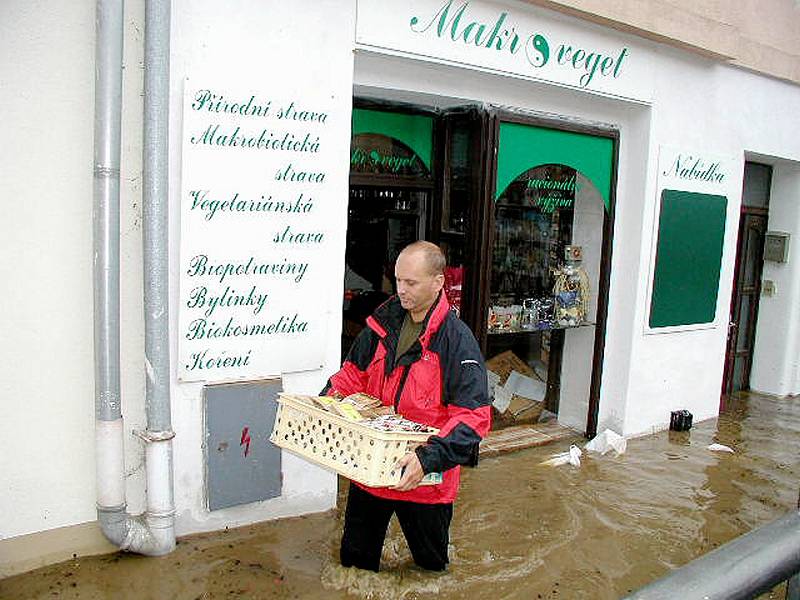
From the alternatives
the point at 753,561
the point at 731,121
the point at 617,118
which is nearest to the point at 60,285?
the point at 753,561

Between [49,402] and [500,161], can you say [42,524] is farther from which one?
[500,161]

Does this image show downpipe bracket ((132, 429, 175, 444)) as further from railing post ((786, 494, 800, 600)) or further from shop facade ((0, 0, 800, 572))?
railing post ((786, 494, 800, 600))

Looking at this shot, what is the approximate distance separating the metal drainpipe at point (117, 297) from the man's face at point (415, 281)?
1309mm

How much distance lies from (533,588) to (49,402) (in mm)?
2745

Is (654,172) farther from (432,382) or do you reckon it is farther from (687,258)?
(432,382)

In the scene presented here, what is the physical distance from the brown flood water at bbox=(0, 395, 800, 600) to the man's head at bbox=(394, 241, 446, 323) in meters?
1.54

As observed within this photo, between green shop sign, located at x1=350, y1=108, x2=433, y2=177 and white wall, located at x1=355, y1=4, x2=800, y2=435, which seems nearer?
green shop sign, located at x1=350, y1=108, x2=433, y2=177

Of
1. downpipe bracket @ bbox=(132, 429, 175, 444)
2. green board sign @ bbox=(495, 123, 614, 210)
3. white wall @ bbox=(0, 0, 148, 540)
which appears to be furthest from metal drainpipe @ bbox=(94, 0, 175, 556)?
green board sign @ bbox=(495, 123, 614, 210)

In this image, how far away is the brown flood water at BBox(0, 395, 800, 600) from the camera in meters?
3.66

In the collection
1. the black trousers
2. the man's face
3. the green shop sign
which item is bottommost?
the black trousers

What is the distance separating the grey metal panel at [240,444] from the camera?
405cm

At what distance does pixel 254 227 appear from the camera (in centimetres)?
408

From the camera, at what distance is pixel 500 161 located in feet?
17.7

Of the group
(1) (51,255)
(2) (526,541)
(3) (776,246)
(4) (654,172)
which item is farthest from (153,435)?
(3) (776,246)
